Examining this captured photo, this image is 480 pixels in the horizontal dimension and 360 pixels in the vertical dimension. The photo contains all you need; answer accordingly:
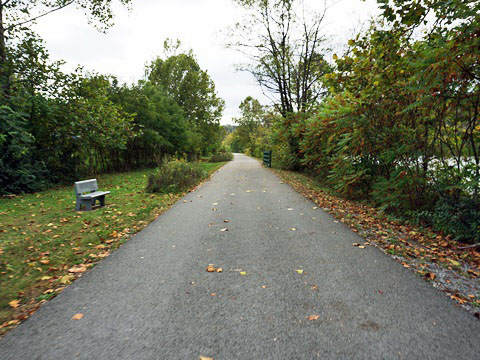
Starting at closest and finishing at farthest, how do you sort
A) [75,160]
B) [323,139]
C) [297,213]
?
[297,213]
[323,139]
[75,160]

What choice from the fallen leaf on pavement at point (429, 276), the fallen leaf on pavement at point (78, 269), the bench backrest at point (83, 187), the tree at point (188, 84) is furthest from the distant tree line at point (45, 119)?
the tree at point (188, 84)

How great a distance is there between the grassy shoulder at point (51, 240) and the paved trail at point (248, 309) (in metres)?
0.30

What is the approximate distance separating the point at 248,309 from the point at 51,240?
4107 millimetres

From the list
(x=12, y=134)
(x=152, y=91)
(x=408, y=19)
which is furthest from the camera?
(x=152, y=91)

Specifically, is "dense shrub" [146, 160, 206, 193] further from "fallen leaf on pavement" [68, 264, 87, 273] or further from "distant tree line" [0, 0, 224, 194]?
"fallen leaf on pavement" [68, 264, 87, 273]

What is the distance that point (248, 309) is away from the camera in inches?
104

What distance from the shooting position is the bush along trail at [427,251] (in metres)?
3.01

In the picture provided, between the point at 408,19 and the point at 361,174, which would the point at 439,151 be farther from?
the point at 408,19

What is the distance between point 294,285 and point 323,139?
876 centimetres

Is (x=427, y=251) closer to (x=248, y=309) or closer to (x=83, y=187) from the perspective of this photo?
A: (x=248, y=309)

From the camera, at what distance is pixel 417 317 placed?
8.11ft

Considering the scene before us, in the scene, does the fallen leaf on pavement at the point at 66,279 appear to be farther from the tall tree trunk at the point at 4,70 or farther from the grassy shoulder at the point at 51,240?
the tall tree trunk at the point at 4,70

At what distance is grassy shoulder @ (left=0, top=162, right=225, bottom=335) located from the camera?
3.00m

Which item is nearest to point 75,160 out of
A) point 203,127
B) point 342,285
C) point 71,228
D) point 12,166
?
point 12,166
